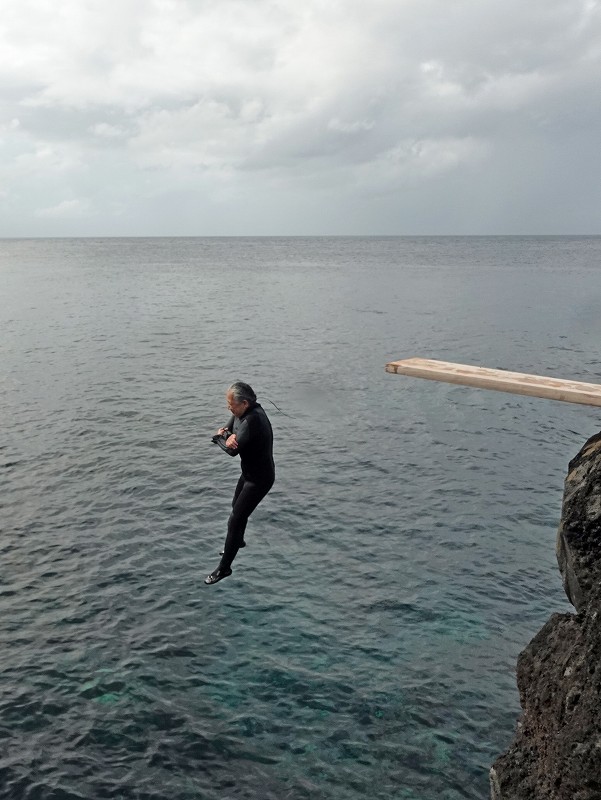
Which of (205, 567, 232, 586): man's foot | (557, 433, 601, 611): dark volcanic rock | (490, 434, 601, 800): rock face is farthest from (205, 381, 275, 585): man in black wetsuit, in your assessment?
(557, 433, 601, 611): dark volcanic rock

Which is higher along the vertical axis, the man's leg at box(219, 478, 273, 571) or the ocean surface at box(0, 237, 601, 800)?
the man's leg at box(219, 478, 273, 571)

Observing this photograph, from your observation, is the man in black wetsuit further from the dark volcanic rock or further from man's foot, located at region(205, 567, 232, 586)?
→ the dark volcanic rock

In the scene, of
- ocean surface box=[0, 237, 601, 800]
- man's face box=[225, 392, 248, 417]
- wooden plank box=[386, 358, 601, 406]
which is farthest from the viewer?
man's face box=[225, 392, 248, 417]

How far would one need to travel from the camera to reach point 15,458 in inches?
1041

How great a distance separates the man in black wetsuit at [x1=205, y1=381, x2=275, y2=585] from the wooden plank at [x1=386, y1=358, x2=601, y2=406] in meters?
2.52

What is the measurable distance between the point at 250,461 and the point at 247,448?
334 millimetres

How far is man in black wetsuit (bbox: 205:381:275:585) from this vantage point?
40.0ft

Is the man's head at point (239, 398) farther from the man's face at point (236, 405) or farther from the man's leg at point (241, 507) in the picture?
the man's leg at point (241, 507)

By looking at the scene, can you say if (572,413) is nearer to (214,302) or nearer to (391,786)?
(391,786)

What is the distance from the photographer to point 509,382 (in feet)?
34.6

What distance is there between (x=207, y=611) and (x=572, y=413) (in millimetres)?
23909

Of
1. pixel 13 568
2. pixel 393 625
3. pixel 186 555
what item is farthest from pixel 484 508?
pixel 13 568

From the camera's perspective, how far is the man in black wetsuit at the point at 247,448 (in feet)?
40.0

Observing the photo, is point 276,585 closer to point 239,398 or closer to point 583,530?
point 239,398
